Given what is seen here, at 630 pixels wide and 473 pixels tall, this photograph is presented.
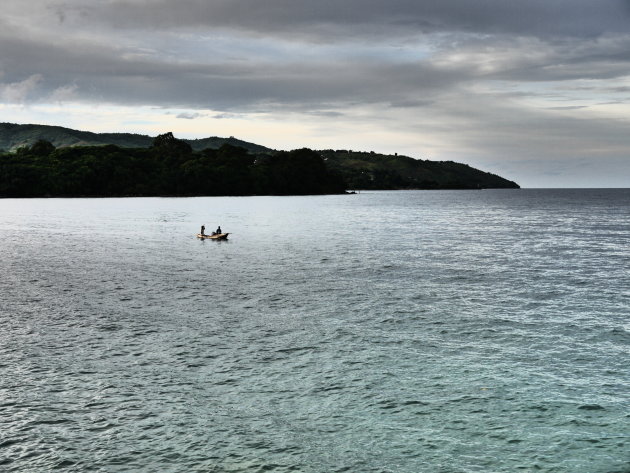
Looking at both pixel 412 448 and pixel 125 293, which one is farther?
pixel 125 293

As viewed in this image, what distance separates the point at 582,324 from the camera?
32969mm

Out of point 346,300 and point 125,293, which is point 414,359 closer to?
point 346,300

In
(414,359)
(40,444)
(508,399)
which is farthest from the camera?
(414,359)

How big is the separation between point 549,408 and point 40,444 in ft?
57.3

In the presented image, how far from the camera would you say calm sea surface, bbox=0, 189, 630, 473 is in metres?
17.3

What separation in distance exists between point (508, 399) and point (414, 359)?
5.41m

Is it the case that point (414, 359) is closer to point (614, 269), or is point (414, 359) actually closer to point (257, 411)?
point (257, 411)

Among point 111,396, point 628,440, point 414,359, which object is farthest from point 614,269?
point 111,396

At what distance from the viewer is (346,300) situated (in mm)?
39531

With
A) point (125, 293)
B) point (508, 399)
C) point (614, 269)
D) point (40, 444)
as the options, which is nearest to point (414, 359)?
point (508, 399)

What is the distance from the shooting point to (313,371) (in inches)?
962

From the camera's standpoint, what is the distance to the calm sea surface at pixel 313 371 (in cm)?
1733

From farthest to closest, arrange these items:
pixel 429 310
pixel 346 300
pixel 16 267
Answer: pixel 16 267 < pixel 346 300 < pixel 429 310

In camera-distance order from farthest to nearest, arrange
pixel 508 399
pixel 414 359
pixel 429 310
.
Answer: pixel 429 310 → pixel 414 359 → pixel 508 399
